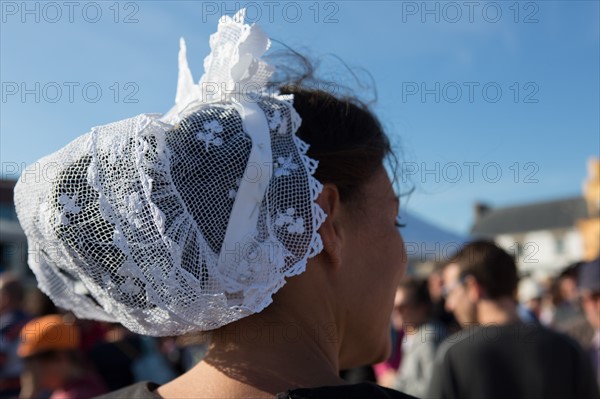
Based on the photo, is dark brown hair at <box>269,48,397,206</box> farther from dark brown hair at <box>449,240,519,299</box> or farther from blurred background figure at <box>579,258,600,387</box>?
blurred background figure at <box>579,258,600,387</box>

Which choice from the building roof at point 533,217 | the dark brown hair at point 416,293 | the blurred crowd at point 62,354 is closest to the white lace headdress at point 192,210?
the blurred crowd at point 62,354

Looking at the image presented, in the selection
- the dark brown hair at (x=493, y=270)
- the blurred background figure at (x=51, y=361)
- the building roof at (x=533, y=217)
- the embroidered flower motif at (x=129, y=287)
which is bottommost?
the building roof at (x=533, y=217)

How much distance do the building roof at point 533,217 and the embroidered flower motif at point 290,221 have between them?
52.9m

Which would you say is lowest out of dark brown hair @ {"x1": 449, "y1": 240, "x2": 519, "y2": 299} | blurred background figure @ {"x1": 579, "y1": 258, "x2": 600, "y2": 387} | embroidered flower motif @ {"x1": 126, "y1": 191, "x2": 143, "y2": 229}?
blurred background figure @ {"x1": 579, "y1": 258, "x2": 600, "y2": 387}

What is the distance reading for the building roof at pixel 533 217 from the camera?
53500 millimetres

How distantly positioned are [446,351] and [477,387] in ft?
0.67

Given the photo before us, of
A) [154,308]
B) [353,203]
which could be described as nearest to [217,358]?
[154,308]

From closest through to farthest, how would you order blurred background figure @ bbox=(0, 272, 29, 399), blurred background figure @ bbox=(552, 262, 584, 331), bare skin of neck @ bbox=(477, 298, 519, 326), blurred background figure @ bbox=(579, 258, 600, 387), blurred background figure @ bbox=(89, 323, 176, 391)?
bare skin of neck @ bbox=(477, 298, 519, 326) < blurred background figure @ bbox=(579, 258, 600, 387) < blurred background figure @ bbox=(0, 272, 29, 399) < blurred background figure @ bbox=(89, 323, 176, 391) < blurred background figure @ bbox=(552, 262, 584, 331)

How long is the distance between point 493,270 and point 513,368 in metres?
0.60

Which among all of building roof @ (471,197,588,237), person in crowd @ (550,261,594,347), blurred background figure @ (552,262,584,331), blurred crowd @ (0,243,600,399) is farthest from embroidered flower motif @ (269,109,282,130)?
building roof @ (471,197,588,237)

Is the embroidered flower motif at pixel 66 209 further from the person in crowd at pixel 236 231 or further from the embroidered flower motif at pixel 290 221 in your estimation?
the embroidered flower motif at pixel 290 221

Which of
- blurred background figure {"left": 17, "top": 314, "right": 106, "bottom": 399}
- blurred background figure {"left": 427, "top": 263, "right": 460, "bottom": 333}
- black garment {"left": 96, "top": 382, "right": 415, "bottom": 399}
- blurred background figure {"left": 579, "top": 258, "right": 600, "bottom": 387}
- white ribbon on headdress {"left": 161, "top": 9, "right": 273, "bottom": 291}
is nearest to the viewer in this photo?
black garment {"left": 96, "top": 382, "right": 415, "bottom": 399}

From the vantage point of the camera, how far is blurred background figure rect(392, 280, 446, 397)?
4098mm

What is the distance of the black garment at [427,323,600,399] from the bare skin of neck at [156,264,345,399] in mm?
1660
